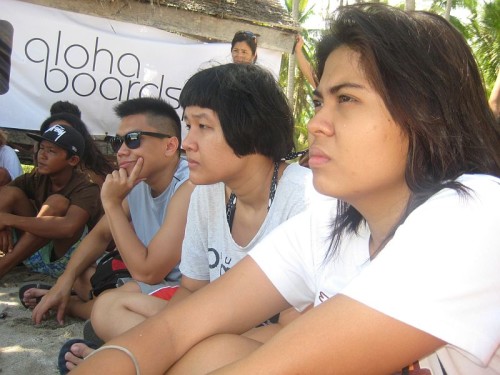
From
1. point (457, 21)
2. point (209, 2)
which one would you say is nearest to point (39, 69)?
point (209, 2)

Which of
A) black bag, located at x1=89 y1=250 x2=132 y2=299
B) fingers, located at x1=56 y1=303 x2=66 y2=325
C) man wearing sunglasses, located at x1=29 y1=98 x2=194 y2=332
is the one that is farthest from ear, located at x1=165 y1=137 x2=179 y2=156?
fingers, located at x1=56 y1=303 x2=66 y2=325

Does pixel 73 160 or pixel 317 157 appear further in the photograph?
pixel 73 160

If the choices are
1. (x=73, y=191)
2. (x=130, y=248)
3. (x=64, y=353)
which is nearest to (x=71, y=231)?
(x=73, y=191)

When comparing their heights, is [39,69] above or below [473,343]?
above

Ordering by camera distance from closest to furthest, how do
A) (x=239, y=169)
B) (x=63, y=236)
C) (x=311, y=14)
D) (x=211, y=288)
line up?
(x=211, y=288) → (x=239, y=169) → (x=63, y=236) → (x=311, y=14)

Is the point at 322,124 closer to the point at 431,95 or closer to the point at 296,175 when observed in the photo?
the point at 431,95

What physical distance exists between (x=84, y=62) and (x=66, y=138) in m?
2.16

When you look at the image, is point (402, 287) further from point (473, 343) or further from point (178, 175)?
point (178, 175)

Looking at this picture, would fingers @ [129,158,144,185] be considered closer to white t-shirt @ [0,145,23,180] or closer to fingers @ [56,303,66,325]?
fingers @ [56,303,66,325]

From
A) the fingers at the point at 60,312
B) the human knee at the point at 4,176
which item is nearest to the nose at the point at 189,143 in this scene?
the fingers at the point at 60,312

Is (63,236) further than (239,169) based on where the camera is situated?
Yes

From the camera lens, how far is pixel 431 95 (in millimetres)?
1331

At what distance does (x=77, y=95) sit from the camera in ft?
20.3

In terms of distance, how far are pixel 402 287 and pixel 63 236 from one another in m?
3.42
